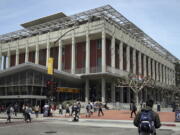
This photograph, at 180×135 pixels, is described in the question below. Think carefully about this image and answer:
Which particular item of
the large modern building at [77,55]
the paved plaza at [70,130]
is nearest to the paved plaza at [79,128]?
the paved plaza at [70,130]

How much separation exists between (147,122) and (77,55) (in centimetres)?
4815

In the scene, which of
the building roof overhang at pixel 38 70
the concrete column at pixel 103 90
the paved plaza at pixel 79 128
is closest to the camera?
the paved plaza at pixel 79 128

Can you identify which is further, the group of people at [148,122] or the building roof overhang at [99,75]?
the building roof overhang at [99,75]

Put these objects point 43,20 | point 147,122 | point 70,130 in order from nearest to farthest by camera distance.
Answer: point 147,122 → point 70,130 → point 43,20

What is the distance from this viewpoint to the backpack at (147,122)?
6.41m

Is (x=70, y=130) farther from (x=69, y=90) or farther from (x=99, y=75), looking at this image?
(x=69, y=90)

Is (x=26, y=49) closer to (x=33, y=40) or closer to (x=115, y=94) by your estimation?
(x=33, y=40)

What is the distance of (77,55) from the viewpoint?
178 feet

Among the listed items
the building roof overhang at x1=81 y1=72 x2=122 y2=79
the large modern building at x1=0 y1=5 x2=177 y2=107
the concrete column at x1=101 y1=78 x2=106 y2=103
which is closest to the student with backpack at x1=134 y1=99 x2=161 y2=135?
the large modern building at x1=0 y1=5 x2=177 y2=107

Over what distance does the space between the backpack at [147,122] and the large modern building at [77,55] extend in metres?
35.9

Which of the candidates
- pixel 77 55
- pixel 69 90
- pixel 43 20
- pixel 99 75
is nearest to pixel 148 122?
pixel 99 75

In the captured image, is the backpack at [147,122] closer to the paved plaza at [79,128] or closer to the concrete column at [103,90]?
the paved plaza at [79,128]

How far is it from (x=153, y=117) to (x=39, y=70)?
123 ft

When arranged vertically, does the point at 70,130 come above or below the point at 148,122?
below
